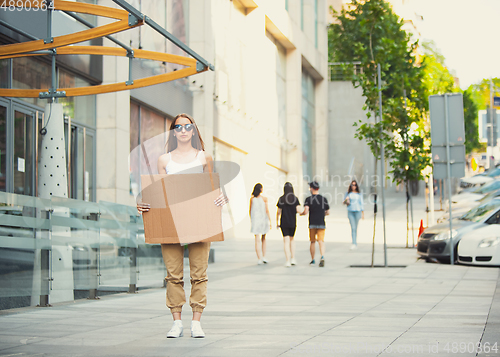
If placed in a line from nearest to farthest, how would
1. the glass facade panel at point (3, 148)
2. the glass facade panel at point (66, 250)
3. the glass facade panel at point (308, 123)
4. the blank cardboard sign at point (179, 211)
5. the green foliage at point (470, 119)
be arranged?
the blank cardboard sign at point (179, 211)
the glass facade panel at point (66, 250)
the glass facade panel at point (3, 148)
the glass facade panel at point (308, 123)
the green foliage at point (470, 119)

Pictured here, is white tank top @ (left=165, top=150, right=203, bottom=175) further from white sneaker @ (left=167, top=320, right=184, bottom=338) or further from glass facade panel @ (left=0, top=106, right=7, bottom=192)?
glass facade panel @ (left=0, top=106, right=7, bottom=192)

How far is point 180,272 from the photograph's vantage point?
583 centimetres

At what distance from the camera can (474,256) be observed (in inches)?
552

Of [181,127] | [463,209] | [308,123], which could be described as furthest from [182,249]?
[308,123]

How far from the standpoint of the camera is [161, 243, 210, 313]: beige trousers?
18.9 ft

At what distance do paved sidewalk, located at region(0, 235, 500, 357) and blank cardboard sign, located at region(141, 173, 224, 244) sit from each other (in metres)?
0.91

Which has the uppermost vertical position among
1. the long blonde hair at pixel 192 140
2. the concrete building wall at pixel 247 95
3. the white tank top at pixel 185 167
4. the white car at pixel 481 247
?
the concrete building wall at pixel 247 95

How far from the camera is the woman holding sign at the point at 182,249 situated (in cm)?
575

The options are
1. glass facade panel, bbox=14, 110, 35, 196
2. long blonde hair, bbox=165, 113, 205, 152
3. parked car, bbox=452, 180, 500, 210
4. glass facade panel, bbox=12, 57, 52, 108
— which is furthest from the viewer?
parked car, bbox=452, 180, 500, 210

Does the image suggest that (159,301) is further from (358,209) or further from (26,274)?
(358,209)

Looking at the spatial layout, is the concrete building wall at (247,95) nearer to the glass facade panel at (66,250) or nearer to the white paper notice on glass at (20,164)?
A: the white paper notice on glass at (20,164)

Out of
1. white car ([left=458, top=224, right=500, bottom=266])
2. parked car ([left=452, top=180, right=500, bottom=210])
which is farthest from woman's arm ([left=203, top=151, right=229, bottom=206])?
parked car ([left=452, top=180, right=500, bottom=210])

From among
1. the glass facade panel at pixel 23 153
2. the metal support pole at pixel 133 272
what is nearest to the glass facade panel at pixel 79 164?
the glass facade panel at pixel 23 153

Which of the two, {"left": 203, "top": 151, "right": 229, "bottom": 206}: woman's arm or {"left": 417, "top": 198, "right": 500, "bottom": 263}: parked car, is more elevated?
{"left": 203, "top": 151, "right": 229, "bottom": 206}: woman's arm
